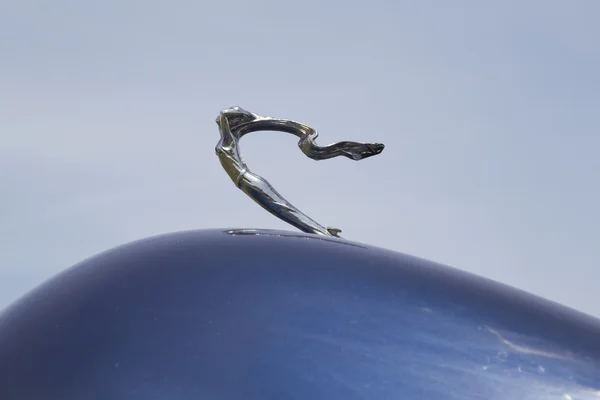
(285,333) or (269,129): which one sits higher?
(269,129)

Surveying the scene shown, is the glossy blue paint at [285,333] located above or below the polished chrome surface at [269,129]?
below

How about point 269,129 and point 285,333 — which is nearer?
point 285,333

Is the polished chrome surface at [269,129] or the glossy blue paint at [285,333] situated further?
the polished chrome surface at [269,129]

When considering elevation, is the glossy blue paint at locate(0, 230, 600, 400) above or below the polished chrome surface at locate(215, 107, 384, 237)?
below

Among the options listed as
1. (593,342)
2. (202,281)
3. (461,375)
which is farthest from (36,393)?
(593,342)

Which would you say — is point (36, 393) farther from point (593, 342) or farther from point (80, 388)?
point (593, 342)
